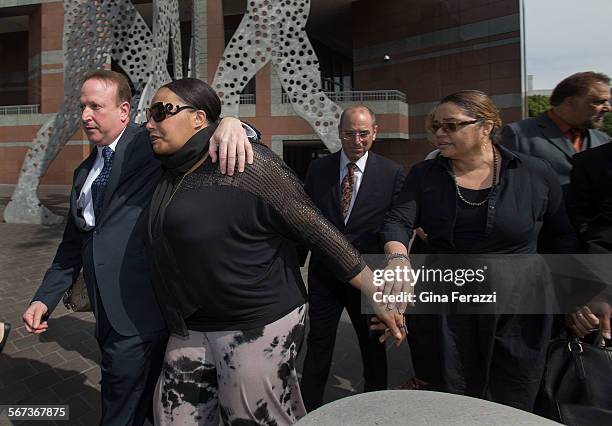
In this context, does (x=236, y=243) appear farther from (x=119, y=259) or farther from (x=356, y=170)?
(x=356, y=170)

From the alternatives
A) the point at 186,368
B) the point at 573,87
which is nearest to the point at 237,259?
the point at 186,368

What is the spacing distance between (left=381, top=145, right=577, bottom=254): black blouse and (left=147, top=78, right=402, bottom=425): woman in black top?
0.43 metres

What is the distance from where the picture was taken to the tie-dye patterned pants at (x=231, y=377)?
58.9 inches

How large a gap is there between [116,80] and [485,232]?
1.70 meters

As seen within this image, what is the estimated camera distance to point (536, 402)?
1.84 m

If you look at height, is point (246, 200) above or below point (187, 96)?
below

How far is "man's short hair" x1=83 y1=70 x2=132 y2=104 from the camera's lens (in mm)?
1816

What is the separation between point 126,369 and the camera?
1.75 m

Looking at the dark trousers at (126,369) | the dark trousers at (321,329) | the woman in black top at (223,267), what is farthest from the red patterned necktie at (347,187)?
the dark trousers at (126,369)

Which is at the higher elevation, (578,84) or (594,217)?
(578,84)

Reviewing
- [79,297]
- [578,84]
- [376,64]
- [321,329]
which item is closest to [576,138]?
[578,84]

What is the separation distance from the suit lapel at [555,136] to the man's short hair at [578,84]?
0.12 metres

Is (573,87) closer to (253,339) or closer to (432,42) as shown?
(253,339)

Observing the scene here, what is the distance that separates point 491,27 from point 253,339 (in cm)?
1776
